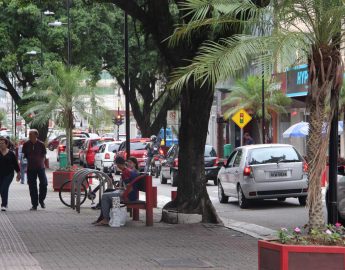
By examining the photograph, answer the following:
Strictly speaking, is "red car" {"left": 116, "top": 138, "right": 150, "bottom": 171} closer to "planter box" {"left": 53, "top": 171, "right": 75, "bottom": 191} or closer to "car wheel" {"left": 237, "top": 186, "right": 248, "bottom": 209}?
"planter box" {"left": 53, "top": 171, "right": 75, "bottom": 191}

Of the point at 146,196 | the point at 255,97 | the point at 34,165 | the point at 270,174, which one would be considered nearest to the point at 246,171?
the point at 270,174

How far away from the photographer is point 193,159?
16.8 m

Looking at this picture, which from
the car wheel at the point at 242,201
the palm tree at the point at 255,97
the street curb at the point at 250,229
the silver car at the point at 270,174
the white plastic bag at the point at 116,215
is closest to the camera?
the street curb at the point at 250,229

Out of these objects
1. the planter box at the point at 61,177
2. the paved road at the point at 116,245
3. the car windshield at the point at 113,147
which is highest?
the car windshield at the point at 113,147

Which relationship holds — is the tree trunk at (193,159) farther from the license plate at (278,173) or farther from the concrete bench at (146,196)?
the license plate at (278,173)

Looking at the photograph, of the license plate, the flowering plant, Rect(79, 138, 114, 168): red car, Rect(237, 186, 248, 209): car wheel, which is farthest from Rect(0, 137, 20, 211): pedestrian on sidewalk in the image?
Rect(79, 138, 114, 168): red car

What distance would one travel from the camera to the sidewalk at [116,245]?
11250 millimetres

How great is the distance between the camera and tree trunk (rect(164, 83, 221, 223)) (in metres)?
16.6

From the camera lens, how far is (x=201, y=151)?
55.3ft

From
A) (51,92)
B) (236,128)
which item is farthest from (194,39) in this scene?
(236,128)

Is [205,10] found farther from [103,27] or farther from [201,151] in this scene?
[103,27]

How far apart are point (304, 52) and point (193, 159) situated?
6991mm

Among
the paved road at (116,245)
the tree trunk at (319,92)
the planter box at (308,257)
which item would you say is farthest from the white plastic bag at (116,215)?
the planter box at (308,257)

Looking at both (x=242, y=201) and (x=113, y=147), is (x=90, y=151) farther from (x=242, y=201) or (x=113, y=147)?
(x=242, y=201)
